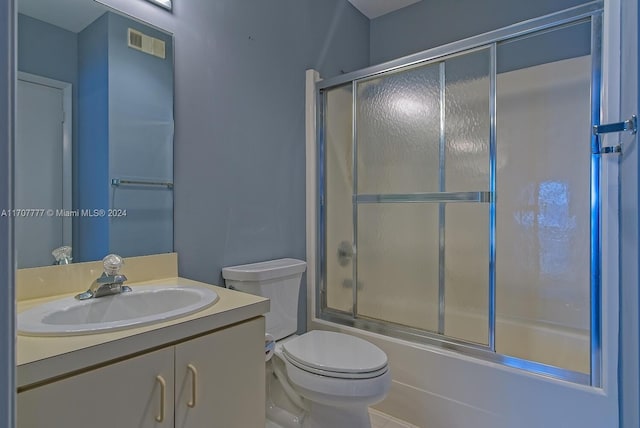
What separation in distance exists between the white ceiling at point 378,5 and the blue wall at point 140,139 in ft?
5.44

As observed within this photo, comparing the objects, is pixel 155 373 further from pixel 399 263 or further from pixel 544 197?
pixel 544 197

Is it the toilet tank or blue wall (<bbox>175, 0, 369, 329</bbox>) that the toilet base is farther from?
blue wall (<bbox>175, 0, 369, 329</bbox>)

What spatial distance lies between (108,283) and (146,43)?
3.06 feet

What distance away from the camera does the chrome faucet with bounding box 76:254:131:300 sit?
1.06 m

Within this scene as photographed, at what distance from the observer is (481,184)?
2.19 m

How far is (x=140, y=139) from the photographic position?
132 cm

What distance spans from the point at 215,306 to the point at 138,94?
900mm

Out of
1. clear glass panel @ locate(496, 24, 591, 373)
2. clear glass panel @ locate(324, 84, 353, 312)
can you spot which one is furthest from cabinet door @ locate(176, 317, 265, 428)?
clear glass panel @ locate(496, 24, 591, 373)

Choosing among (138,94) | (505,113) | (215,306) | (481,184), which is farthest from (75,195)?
(505,113)

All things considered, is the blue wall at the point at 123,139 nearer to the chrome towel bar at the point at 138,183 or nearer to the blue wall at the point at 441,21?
the chrome towel bar at the point at 138,183

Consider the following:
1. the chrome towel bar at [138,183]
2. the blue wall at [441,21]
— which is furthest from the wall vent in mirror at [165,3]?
the blue wall at [441,21]

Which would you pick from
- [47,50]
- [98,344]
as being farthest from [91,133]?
[98,344]

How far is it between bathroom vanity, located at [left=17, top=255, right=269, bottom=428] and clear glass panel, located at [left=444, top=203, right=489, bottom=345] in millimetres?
1515

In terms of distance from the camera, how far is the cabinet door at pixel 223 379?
862 mm
